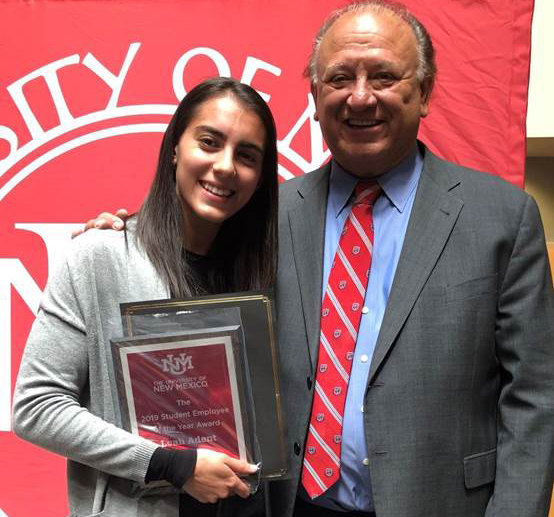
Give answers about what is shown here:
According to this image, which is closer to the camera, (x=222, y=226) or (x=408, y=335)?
(x=408, y=335)

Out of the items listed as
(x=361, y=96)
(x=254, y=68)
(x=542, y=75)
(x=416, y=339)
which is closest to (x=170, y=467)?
(x=416, y=339)

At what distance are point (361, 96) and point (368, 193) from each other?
19 cm

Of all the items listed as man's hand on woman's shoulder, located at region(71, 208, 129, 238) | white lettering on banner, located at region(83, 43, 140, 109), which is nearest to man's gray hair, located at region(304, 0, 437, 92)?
man's hand on woman's shoulder, located at region(71, 208, 129, 238)

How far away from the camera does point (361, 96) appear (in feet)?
4.56

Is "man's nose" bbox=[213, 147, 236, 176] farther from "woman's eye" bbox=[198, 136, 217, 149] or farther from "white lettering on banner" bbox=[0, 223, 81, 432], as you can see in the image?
"white lettering on banner" bbox=[0, 223, 81, 432]

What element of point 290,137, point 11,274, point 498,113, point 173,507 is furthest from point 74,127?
point 173,507

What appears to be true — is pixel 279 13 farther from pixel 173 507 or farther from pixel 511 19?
pixel 173 507

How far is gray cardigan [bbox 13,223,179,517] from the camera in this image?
3.91 ft

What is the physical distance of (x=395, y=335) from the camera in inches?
51.6

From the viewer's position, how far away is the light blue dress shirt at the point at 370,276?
1.33 meters

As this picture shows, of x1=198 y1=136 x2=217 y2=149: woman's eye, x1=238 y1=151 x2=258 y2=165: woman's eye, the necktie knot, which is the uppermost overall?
x1=198 y1=136 x2=217 y2=149: woman's eye

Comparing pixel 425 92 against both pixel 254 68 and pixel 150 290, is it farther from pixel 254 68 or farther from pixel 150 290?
pixel 254 68

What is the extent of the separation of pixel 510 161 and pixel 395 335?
98 centimetres

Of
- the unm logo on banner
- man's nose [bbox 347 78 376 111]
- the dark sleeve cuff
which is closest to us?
the dark sleeve cuff
